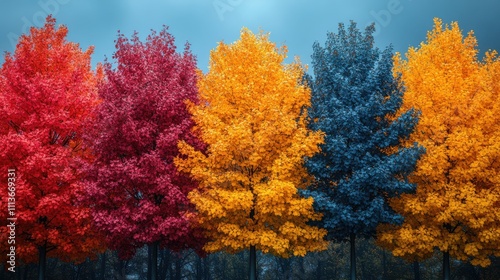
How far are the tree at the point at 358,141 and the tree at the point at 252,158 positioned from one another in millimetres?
770

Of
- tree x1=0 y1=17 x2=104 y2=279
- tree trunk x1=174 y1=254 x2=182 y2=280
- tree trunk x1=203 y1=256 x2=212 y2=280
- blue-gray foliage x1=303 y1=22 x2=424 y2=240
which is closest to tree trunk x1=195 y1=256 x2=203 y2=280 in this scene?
A: tree trunk x1=203 y1=256 x2=212 y2=280

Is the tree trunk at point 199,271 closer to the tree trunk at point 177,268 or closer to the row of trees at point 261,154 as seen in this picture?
the tree trunk at point 177,268

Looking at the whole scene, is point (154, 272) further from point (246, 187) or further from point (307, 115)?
point (307, 115)

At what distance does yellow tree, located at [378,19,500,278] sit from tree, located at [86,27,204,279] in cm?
1012

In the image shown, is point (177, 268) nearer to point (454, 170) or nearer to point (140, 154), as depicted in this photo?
point (140, 154)

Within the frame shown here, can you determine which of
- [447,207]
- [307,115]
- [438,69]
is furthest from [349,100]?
[447,207]

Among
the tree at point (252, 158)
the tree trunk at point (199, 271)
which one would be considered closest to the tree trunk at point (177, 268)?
the tree trunk at point (199, 271)

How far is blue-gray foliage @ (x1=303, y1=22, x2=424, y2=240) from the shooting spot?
17328mm

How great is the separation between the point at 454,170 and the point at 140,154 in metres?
14.7

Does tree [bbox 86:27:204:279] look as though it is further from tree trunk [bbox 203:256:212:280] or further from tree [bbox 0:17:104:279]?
tree trunk [bbox 203:256:212:280]

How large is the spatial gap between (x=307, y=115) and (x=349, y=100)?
83.1 inches

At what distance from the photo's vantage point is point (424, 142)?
18234 mm

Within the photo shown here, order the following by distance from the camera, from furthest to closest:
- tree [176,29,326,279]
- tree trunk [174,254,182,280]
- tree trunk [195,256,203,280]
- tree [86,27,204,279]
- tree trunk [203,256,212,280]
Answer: tree trunk [203,256,212,280] < tree trunk [195,256,203,280] < tree trunk [174,254,182,280] < tree [86,27,204,279] < tree [176,29,326,279]

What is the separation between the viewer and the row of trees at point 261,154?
1753cm
